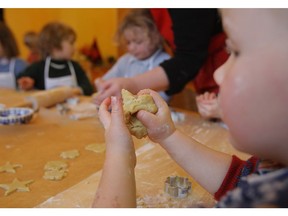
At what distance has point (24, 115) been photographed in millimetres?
1039

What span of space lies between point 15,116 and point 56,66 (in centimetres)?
96

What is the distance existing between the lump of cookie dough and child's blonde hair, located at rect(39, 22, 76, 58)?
1.52m

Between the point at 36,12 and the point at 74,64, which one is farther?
the point at 36,12

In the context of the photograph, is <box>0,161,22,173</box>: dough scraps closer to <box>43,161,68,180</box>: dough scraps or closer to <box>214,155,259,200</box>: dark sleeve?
<box>43,161,68,180</box>: dough scraps

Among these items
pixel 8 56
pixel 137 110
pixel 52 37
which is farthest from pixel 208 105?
pixel 8 56

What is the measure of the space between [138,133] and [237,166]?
179 millimetres

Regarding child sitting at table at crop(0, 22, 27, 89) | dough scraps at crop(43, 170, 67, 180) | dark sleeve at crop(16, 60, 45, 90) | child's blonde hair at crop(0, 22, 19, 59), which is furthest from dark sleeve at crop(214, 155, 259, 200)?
child's blonde hair at crop(0, 22, 19, 59)

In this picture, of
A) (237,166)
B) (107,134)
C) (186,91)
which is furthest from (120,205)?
(186,91)

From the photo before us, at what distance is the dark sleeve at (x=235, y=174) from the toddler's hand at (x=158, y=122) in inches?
4.8

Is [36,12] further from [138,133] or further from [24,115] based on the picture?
[138,133]

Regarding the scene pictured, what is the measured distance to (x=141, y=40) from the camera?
1.46 metres

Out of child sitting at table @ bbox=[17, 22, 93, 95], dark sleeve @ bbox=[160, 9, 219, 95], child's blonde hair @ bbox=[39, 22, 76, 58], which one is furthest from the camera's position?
→ child's blonde hair @ bbox=[39, 22, 76, 58]

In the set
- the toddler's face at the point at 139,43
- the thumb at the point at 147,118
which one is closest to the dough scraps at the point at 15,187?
the thumb at the point at 147,118

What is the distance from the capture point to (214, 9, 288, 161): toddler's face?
1.22 ft
